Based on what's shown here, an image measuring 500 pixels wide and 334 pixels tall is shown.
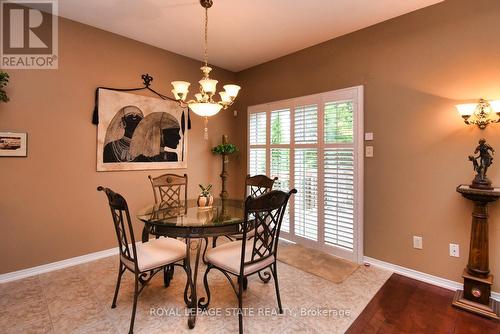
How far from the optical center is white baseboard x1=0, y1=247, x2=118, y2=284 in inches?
99.9

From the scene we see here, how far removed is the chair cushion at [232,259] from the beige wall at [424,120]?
166 centimetres

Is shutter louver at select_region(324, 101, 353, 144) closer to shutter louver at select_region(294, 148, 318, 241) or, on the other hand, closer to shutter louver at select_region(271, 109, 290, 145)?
shutter louver at select_region(294, 148, 318, 241)

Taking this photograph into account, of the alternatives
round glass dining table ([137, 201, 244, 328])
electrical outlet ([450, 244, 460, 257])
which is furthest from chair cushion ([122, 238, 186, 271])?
electrical outlet ([450, 244, 460, 257])

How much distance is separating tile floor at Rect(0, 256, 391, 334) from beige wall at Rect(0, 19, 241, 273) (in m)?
0.41

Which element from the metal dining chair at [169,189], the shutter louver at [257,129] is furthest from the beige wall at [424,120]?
the metal dining chair at [169,189]

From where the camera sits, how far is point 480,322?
1935mm

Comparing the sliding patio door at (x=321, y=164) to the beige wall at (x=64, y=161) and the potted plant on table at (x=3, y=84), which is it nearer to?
the beige wall at (x=64, y=161)

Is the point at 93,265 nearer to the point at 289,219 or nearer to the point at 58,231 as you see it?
the point at 58,231

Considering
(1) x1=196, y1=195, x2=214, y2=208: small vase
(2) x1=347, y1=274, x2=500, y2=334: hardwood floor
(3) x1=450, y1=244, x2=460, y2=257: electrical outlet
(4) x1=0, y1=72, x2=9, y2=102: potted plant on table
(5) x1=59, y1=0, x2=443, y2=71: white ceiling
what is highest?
(5) x1=59, y1=0, x2=443, y2=71: white ceiling

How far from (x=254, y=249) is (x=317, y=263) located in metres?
1.41

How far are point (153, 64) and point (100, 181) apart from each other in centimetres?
178

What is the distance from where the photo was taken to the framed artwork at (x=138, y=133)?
3090 millimetres

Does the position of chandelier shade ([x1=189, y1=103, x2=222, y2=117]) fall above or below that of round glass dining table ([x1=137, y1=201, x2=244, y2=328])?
above

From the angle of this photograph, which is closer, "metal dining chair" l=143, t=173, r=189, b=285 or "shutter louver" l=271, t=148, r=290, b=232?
"metal dining chair" l=143, t=173, r=189, b=285
